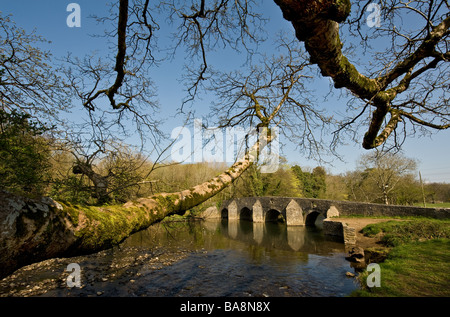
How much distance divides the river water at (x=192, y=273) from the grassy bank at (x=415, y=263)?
1.69m

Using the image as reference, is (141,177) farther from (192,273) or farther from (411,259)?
(411,259)

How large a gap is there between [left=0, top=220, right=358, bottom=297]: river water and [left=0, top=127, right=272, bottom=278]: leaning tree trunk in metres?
3.41

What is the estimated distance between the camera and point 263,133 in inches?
150

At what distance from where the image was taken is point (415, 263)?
315 inches

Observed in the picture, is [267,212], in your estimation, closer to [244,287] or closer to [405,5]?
[244,287]

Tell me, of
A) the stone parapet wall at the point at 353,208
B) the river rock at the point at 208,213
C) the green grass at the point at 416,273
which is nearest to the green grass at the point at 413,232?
the green grass at the point at 416,273

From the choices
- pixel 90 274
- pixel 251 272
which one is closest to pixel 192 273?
pixel 251 272

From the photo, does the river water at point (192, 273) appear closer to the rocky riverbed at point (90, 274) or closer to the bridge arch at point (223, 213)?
the rocky riverbed at point (90, 274)

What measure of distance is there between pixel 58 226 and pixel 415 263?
1071 centimetres

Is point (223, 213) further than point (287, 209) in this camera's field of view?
Yes

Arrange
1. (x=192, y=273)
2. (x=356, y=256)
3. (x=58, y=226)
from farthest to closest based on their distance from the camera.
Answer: (x=356, y=256) < (x=192, y=273) < (x=58, y=226)

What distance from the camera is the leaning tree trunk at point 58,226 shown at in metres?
1.11

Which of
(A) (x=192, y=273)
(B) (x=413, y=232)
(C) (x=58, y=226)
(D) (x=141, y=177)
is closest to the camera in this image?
(C) (x=58, y=226)
